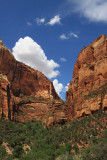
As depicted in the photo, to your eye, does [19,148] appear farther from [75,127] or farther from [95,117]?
[95,117]

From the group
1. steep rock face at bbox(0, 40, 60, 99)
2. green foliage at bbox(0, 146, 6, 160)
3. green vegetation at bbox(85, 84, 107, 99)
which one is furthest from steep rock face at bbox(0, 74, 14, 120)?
green vegetation at bbox(85, 84, 107, 99)

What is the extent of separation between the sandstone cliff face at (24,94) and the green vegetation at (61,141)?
6710 mm

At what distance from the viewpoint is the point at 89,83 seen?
179ft

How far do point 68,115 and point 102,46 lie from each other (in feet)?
79.6

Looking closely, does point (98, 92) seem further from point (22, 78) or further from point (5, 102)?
point (22, 78)

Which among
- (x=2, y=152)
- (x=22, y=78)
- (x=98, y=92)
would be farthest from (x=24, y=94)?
(x=2, y=152)

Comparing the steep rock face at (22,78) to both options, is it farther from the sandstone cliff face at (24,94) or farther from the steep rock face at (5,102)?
the steep rock face at (5,102)

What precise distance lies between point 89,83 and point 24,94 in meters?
38.6

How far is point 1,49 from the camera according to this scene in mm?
79062

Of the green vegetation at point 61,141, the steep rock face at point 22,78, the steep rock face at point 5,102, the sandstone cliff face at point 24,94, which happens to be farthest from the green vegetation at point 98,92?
the steep rock face at point 22,78

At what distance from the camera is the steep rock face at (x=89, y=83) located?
4779cm

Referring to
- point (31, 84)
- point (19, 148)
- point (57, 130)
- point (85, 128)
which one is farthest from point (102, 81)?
point (31, 84)

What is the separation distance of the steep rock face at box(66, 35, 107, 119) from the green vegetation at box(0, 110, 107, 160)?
11.0 feet

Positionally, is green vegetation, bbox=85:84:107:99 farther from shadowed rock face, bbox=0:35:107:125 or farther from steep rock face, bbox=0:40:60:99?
steep rock face, bbox=0:40:60:99
